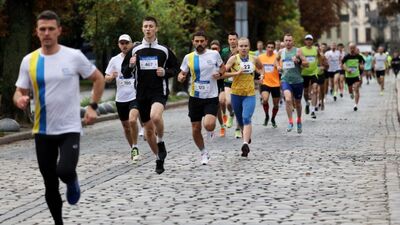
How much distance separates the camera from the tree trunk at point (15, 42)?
2466 centimetres

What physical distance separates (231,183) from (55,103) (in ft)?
13.9

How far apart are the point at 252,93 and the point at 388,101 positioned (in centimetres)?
2083

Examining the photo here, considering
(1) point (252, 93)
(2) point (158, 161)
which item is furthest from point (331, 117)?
(2) point (158, 161)

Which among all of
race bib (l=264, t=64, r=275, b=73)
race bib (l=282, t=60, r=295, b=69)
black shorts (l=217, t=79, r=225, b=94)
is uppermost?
race bib (l=282, t=60, r=295, b=69)

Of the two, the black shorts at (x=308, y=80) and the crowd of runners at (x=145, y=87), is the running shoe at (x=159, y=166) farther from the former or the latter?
the black shorts at (x=308, y=80)

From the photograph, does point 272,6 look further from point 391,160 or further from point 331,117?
point 391,160

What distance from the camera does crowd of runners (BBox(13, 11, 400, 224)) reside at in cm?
877

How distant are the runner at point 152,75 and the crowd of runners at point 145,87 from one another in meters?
0.01

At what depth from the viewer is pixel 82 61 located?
29.0 ft

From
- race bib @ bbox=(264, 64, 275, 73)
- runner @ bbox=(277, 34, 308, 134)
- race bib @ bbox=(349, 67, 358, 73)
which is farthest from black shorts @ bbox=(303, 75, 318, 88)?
race bib @ bbox=(349, 67, 358, 73)

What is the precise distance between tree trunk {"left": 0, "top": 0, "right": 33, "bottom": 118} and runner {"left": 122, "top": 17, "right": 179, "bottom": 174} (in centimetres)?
1080

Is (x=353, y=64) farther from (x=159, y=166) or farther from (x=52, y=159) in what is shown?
(x=52, y=159)

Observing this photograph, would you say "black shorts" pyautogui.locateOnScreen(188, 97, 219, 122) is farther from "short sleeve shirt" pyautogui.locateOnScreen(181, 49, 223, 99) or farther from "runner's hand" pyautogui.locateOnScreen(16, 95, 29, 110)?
"runner's hand" pyautogui.locateOnScreen(16, 95, 29, 110)

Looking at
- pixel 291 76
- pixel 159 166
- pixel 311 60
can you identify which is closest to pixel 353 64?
pixel 311 60
